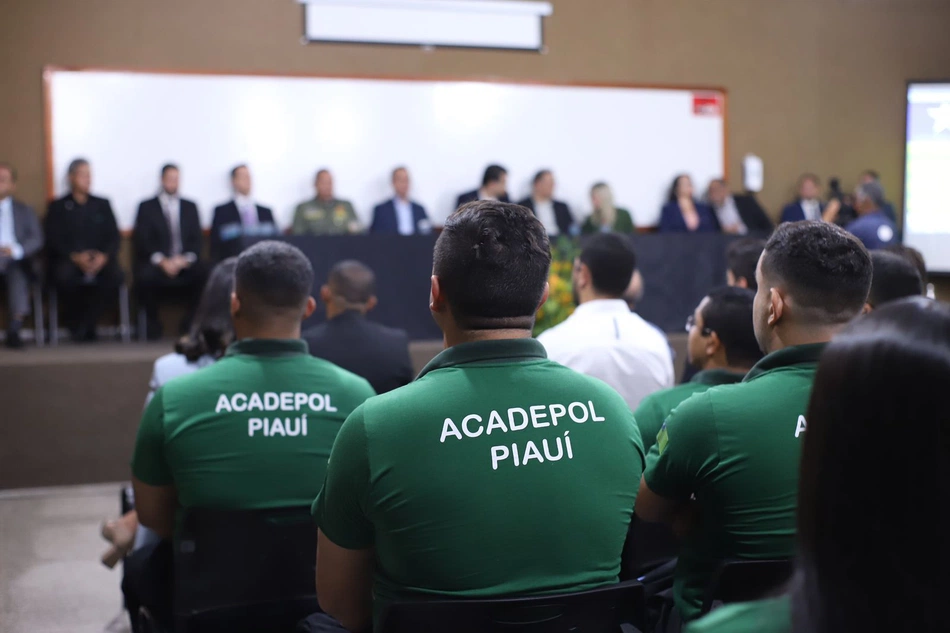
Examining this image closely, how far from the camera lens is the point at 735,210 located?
25.7 feet

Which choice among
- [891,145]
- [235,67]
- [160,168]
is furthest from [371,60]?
A: [891,145]

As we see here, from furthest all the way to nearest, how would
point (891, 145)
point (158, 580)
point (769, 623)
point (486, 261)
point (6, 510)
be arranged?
point (891, 145) < point (6, 510) < point (158, 580) < point (486, 261) < point (769, 623)

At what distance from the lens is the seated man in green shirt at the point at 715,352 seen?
1.97 m

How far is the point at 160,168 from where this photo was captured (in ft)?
22.3

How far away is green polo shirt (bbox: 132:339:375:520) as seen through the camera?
181 cm

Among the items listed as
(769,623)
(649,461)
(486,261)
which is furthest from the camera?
(649,461)

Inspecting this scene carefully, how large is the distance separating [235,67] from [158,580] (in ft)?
19.0

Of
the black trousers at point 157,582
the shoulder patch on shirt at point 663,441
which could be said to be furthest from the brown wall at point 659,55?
the shoulder patch on shirt at point 663,441

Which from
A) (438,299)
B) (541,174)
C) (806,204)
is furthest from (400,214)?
(438,299)

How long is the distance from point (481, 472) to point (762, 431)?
0.52m

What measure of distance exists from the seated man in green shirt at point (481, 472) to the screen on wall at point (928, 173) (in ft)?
25.9

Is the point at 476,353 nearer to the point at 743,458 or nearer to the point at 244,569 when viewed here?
the point at 743,458

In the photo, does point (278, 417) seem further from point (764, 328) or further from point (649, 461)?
point (764, 328)

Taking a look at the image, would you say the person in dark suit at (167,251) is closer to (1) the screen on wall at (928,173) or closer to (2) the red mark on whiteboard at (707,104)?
(2) the red mark on whiteboard at (707,104)
